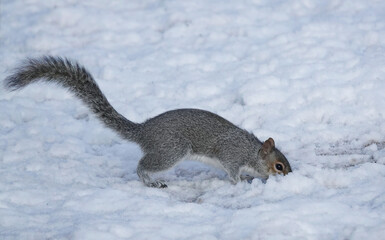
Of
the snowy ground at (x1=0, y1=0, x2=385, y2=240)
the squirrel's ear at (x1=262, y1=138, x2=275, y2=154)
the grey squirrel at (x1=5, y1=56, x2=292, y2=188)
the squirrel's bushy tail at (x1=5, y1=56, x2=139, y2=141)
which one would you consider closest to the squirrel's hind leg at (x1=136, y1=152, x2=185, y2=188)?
the grey squirrel at (x1=5, y1=56, x2=292, y2=188)

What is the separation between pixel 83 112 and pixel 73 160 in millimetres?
1189

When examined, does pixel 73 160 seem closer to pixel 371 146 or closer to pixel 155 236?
pixel 155 236

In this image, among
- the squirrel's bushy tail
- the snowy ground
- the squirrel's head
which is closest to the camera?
the snowy ground

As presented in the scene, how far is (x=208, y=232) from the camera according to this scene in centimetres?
403

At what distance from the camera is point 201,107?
6.55m

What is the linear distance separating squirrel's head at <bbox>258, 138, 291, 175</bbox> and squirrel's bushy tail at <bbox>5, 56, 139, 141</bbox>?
117 centimetres

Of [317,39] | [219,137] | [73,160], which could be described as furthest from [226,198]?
[317,39]

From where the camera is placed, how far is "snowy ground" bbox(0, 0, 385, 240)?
4195mm

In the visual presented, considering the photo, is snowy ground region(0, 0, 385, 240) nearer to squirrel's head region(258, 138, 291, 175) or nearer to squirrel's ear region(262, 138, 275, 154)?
squirrel's head region(258, 138, 291, 175)

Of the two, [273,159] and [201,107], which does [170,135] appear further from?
[201,107]

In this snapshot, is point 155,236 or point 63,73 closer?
point 155,236

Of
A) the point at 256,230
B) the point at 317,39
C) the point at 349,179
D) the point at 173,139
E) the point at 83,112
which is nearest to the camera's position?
the point at 256,230

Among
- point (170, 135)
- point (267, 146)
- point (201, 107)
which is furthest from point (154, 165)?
point (201, 107)

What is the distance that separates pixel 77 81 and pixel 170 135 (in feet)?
3.20
